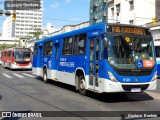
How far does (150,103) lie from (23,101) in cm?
462

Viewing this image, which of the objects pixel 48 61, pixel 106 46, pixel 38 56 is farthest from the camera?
pixel 38 56

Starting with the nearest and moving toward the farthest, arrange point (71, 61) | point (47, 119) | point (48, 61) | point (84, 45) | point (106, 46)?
point (47, 119)
point (106, 46)
point (84, 45)
point (71, 61)
point (48, 61)

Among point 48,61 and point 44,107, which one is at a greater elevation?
point 48,61

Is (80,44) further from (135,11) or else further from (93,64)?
(135,11)

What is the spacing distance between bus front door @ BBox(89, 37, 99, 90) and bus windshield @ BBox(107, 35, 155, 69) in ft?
2.81

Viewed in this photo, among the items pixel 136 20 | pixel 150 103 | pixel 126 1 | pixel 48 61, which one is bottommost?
pixel 150 103

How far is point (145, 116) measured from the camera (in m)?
8.68

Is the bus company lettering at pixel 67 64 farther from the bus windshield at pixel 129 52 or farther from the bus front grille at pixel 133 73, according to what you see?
the bus front grille at pixel 133 73

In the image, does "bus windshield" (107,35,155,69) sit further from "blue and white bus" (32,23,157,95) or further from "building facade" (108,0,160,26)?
"building facade" (108,0,160,26)

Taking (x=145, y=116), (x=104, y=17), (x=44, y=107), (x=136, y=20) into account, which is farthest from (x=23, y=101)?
(x=104, y=17)

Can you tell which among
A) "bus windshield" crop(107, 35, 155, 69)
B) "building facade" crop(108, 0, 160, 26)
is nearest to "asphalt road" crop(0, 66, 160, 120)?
"bus windshield" crop(107, 35, 155, 69)

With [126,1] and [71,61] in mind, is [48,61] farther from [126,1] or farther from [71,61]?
[126,1]

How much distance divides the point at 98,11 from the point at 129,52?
44350mm

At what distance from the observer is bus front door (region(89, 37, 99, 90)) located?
11711mm
